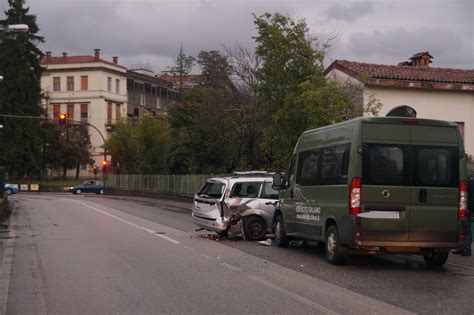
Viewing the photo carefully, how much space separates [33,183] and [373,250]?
231ft

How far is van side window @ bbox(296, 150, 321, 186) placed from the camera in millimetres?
13148

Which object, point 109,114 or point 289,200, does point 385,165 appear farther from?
point 109,114

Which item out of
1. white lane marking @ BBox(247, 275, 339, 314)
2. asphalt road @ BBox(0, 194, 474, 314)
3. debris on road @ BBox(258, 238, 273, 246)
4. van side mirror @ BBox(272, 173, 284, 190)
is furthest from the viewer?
debris on road @ BBox(258, 238, 273, 246)

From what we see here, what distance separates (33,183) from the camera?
7675 centimetres

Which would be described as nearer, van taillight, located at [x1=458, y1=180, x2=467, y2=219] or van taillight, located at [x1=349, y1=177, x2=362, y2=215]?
van taillight, located at [x1=349, y1=177, x2=362, y2=215]

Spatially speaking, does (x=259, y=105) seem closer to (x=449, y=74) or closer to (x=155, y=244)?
(x=449, y=74)

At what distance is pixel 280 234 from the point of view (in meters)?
15.2

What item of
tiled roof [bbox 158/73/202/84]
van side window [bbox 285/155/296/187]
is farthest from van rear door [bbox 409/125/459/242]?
tiled roof [bbox 158/73/202/84]

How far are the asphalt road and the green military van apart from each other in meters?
0.62

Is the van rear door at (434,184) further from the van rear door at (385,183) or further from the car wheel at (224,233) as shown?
the car wheel at (224,233)

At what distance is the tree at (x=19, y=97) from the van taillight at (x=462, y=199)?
215ft

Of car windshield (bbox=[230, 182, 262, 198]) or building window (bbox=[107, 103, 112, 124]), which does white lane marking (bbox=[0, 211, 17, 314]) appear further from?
building window (bbox=[107, 103, 112, 124])

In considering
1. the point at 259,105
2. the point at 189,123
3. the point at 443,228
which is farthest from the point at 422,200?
the point at 189,123

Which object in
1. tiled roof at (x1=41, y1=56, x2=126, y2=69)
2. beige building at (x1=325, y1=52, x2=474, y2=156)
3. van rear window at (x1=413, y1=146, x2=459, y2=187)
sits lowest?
van rear window at (x1=413, y1=146, x2=459, y2=187)
